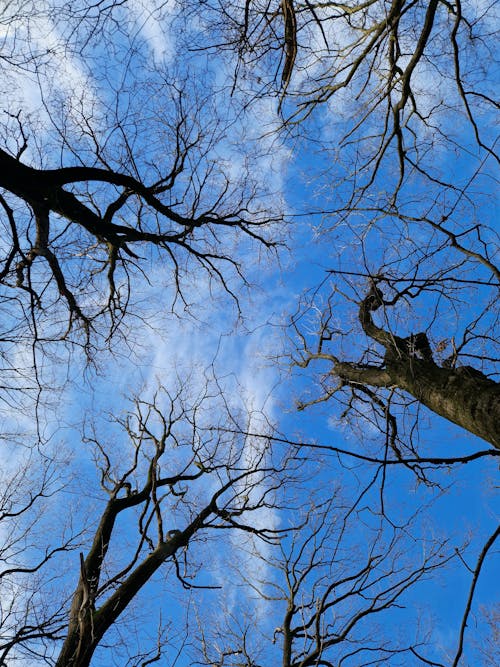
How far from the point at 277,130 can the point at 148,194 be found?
241cm

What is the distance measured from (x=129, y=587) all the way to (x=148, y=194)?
4.81 metres

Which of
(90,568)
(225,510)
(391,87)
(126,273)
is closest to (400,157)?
(391,87)

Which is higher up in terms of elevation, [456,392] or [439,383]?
[439,383]

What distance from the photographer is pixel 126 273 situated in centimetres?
721

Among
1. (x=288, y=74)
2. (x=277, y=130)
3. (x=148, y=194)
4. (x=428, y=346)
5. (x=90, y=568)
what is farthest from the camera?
(x=148, y=194)

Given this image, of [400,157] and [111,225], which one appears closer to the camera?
[400,157]

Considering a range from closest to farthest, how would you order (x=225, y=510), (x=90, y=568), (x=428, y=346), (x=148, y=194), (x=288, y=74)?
(x=288, y=74) → (x=428, y=346) → (x=90, y=568) → (x=148, y=194) → (x=225, y=510)

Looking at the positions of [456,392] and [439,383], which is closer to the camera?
[456,392]

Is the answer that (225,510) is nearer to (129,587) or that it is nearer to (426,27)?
(129,587)

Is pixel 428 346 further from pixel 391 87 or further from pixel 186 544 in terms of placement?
pixel 186 544

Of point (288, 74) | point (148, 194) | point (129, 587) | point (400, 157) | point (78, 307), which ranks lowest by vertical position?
point (129, 587)

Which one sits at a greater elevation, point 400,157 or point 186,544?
point 400,157

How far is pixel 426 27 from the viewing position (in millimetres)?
3248

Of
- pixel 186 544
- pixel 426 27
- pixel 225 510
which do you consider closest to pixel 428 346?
pixel 426 27
